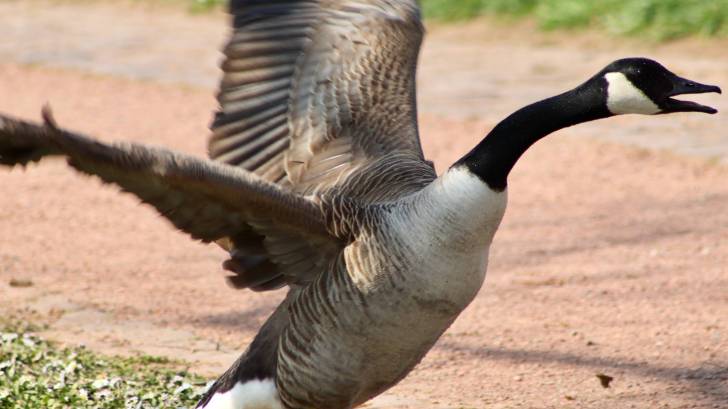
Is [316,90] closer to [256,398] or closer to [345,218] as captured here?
[345,218]

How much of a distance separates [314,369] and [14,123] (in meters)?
1.30

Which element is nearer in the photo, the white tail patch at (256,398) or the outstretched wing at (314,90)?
the white tail patch at (256,398)

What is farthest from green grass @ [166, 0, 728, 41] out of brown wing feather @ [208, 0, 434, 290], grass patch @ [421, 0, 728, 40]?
brown wing feather @ [208, 0, 434, 290]

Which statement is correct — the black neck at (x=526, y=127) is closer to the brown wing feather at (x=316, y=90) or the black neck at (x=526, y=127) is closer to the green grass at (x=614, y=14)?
the brown wing feather at (x=316, y=90)

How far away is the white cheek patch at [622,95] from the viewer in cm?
393

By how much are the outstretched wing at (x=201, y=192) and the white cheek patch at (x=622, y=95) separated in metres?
0.99

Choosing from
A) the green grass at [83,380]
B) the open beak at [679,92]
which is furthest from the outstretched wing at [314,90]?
the open beak at [679,92]

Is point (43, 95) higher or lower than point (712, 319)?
lower

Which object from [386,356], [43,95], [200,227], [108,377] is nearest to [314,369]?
[386,356]

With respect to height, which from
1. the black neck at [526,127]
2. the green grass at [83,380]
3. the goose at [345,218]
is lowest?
the green grass at [83,380]

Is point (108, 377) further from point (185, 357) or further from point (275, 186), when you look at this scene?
point (275, 186)

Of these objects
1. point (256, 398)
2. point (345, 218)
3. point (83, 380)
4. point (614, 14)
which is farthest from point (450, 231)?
point (614, 14)

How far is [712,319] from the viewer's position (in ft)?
18.2

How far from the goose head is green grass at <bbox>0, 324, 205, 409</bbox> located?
1.98 metres
